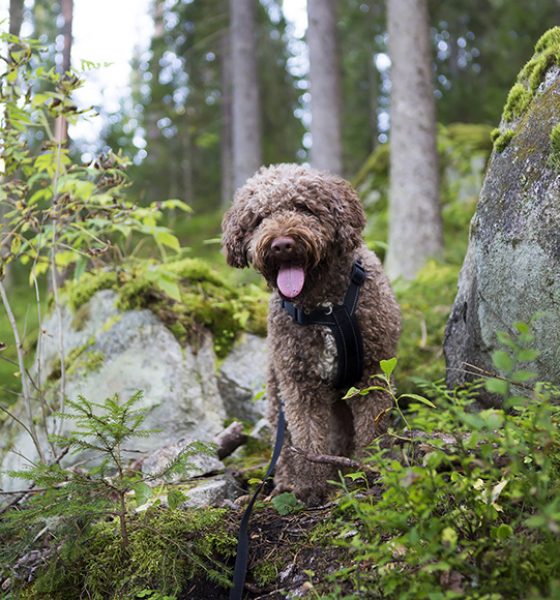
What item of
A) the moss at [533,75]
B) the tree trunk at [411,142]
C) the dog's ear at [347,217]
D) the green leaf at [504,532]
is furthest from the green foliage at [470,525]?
the tree trunk at [411,142]

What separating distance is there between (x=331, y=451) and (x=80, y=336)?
8.27ft

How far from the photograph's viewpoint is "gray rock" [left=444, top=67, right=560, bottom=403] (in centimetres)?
297

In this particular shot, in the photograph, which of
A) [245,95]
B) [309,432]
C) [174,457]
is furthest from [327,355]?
[245,95]

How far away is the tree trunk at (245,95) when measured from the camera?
48.3 feet

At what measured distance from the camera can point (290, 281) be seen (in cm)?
320

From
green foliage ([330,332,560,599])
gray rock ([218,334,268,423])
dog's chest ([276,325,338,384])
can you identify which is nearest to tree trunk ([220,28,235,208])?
gray rock ([218,334,268,423])

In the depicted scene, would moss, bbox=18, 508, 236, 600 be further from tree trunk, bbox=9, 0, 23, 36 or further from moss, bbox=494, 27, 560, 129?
tree trunk, bbox=9, 0, 23, 36

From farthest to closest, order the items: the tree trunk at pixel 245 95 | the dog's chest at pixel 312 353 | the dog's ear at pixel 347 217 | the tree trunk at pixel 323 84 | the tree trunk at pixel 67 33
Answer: the tree trunk at pixel 245 95
the tree trunk at pixel 323 84
the tree trunk at pixel 67 33
the dog's chest at pixel 312 353
the dog's ear at pixel 347 217

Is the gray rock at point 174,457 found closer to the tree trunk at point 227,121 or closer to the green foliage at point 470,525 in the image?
the green foliage at point 470,525

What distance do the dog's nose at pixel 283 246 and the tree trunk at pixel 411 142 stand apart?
6.41 metres

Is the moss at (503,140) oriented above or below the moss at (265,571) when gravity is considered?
above

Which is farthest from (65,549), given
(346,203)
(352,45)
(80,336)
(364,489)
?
(352,45)

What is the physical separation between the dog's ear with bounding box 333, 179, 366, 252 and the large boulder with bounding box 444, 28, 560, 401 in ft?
2.34

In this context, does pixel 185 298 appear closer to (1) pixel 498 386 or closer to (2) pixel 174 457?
(2) pixel 174 457
